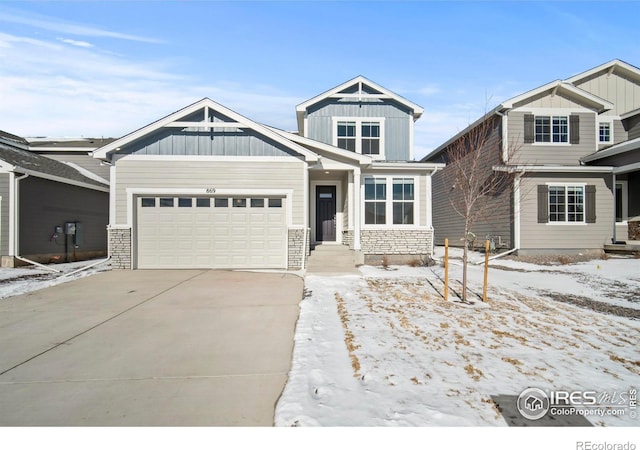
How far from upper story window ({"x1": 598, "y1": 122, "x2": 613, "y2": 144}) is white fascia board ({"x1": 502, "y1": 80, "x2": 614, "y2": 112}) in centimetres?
191

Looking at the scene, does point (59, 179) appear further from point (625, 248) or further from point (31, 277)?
point (625, 248)

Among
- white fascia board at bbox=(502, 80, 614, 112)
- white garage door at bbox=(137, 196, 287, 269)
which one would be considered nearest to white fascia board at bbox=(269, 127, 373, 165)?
white garage door at bbox=(137, 196, 287, 269)

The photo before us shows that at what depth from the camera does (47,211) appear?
43.0 feet

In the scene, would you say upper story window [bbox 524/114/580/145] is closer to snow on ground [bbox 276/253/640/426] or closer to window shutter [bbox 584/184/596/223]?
window shutter [bbox 584/184/596/223]

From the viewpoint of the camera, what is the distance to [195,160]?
10.9 metres

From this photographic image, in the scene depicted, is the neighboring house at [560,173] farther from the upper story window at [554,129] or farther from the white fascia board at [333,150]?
the white fascia board at [333,150]

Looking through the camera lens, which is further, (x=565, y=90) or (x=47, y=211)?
(x=565, y=90)

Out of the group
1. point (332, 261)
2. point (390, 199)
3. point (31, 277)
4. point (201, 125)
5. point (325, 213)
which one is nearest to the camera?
point (31, 277)

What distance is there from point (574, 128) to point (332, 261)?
39.8 feet

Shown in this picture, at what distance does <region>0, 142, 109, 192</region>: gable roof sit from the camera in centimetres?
1177

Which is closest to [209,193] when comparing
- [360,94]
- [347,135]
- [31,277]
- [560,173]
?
[31,277]

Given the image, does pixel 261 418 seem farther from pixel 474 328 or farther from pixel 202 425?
pixel 474 328

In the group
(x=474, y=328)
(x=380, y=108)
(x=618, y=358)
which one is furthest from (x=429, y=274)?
(x=380, y=108)

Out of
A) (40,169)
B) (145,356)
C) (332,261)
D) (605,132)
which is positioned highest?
(605,132)
